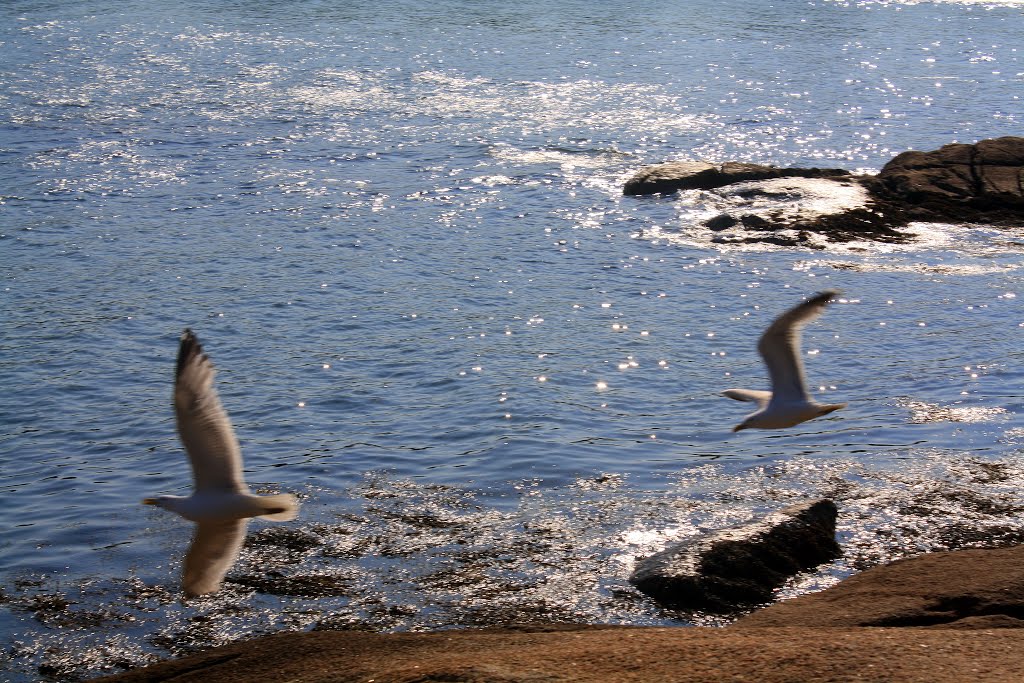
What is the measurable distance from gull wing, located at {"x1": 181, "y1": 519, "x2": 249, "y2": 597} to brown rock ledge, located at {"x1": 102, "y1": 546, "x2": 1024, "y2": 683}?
41.7 inches

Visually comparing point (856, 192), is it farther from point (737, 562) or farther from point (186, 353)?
point (186, 353)

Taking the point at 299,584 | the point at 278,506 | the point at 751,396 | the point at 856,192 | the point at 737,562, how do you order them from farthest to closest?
the point at 856,192 < the point at 299,584 < the point at 751,396 < the point at 737,562 < the point at 278,506

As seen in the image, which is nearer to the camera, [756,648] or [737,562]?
[756,648]

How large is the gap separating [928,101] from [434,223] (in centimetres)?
1907

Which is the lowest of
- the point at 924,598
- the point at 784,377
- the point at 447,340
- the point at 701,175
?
the point at 924,598

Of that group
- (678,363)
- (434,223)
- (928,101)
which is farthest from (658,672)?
(928,101)

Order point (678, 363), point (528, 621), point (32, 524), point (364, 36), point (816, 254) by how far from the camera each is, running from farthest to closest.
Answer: point (364, 36)
point (816, 254)
point (678, 363)
point (32, 524)
point (528, 621)

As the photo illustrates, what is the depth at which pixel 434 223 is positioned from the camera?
81.0ft

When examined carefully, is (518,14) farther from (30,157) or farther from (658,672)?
(658,672)

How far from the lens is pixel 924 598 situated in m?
9.88

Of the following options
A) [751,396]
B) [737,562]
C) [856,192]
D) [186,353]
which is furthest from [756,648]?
[856,192]

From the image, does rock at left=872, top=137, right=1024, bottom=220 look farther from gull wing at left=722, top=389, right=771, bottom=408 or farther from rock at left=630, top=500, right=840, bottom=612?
gull wing at left=722, top=389, right=771, bottom=408

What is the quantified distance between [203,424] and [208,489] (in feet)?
1.62

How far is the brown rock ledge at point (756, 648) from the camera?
320 inches
